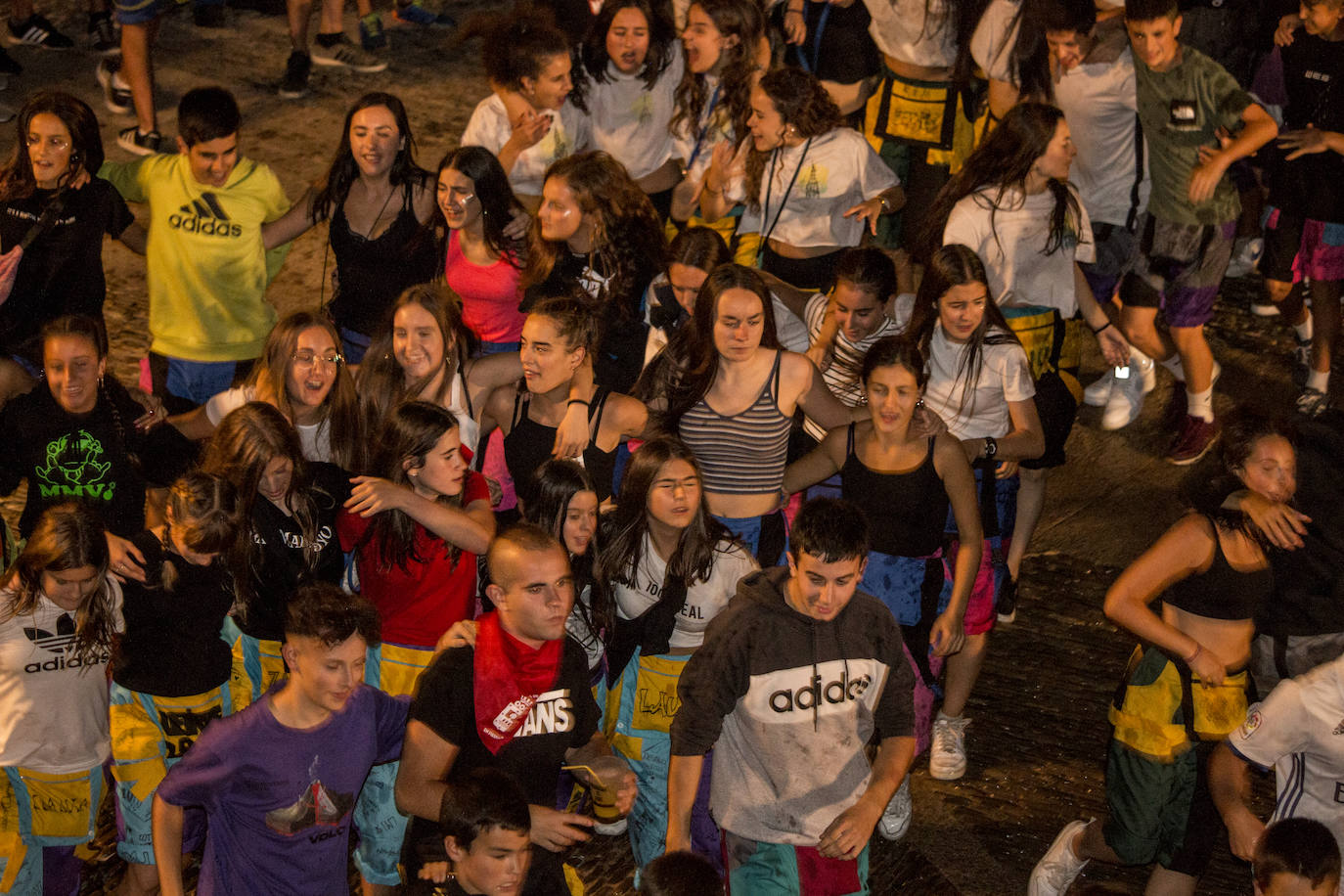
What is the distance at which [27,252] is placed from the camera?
698 cm

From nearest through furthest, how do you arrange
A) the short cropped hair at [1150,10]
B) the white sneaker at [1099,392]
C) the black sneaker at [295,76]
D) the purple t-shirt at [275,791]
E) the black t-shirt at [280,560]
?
the purple t-shirt at [275,791], the black t-shirt at [280,560], the short cropped hair at [1150,10], the white sneaker at [1099,392], the black sneaker at [295,76]

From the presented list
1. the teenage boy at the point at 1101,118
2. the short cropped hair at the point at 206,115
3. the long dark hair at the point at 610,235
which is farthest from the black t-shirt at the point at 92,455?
the teenage boy at the point at 1101,118

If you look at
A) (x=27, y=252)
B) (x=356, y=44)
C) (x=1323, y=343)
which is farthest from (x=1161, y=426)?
(x=356, y=44)

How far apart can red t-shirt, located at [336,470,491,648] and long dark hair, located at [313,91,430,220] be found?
2.07m

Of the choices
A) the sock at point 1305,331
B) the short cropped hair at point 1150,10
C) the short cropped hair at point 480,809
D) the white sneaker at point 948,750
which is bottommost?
the white sneaker at point 948,750

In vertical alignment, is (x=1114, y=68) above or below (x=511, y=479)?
above

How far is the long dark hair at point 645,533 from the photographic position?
5746 millimetres

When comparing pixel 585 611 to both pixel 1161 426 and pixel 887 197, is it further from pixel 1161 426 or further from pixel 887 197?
pixel 1161 426

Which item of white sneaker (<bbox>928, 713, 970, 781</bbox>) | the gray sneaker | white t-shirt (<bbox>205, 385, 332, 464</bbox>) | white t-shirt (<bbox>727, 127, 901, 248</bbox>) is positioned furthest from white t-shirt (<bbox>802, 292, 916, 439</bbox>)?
the gray sneaker

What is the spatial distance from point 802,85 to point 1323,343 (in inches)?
135

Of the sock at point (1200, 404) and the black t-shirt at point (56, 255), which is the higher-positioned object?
the black t-shirt at point (56, 255)

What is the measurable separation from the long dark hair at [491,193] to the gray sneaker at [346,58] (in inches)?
217

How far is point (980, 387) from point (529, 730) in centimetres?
261

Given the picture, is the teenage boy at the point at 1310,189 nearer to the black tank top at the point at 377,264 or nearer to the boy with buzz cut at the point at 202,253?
the black tank top at the point at 377,264
